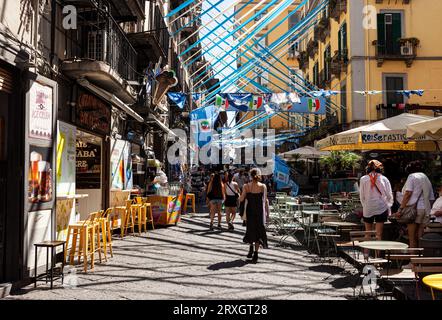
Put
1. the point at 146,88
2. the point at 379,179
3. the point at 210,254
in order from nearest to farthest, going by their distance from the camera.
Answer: the point at 379,179 < the point at 210,254 < the point at 146,88

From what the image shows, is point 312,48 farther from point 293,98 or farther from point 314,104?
point 293,98

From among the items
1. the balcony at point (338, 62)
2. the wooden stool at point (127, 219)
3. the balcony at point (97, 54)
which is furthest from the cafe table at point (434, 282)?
the balcony at point (338, 62)

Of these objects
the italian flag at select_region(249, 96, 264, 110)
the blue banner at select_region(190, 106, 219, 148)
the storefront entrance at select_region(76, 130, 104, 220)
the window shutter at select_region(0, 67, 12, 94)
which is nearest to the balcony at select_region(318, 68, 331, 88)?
the blue banner at select_region(190, 106, 219, 148)

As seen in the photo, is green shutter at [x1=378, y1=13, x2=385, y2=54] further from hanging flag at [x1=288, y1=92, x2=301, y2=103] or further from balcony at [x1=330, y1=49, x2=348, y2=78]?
hanging flag at [x1=288, y1=92, x2=301, y2=103]

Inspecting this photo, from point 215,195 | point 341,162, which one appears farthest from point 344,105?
point 215,195

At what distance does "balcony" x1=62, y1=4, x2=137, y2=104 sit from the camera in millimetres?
10133

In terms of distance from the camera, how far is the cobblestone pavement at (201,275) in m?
6.65

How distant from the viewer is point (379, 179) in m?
8.93

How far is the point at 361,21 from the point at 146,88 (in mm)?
16036

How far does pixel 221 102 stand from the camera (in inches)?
777

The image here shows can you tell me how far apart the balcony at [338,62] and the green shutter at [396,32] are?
2.83 metres

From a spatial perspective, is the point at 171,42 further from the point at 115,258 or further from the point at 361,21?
the point at 115,258

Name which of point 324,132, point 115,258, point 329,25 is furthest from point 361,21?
point 115,258

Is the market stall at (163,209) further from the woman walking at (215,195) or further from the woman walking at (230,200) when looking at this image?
the woman walking at (230,200)
